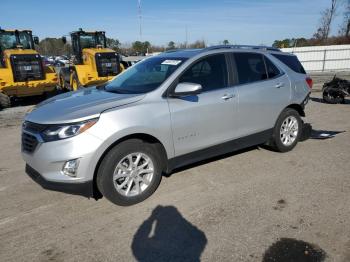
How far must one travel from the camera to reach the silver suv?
12.2 ft

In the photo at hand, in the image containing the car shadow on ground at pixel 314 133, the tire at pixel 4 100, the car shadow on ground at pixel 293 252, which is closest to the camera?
the car shadow on ground at pixel 293 252

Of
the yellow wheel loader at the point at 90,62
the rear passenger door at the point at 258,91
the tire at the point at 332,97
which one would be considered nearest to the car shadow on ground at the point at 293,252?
the rear passenger door at the point at 258,91

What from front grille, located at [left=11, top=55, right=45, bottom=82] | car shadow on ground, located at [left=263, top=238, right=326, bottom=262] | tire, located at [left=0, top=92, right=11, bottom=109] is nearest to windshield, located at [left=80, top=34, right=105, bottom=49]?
front grille, located at [left=11, top=55, right=45, bottom=82]

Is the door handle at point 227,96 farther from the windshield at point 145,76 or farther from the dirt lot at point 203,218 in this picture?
the dirt lot at point 203,218

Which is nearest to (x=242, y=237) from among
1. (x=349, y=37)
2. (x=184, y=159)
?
(x=184, y=159)

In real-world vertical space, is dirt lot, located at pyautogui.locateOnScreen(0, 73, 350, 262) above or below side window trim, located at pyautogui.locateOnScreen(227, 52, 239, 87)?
below

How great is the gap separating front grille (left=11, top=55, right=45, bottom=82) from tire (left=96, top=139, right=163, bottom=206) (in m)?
9.65

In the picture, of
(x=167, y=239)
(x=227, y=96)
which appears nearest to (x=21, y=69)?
(x=227, y=96)

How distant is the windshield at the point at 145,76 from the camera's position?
449 centimetres

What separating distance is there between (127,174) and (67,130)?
34.9 inches

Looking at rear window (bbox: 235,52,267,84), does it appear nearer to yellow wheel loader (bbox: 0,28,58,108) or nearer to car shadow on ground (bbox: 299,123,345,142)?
car shadow on ground (bbox: 299,123,345,142)

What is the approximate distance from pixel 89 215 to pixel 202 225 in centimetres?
133

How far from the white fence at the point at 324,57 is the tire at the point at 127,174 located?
19874 millimetres

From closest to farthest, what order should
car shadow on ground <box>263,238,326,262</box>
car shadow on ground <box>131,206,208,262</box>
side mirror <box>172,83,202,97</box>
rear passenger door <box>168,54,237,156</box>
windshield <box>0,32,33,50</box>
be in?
car shadow on ground <box>263,238,326,262</box> < car shadow on ground <box>131,206,208,262</box> < side mirror <box>172,83,202,97</box> < rear passenger door <box>168,54,237,156</box> < windshield <box>0,32,33,50</box>
